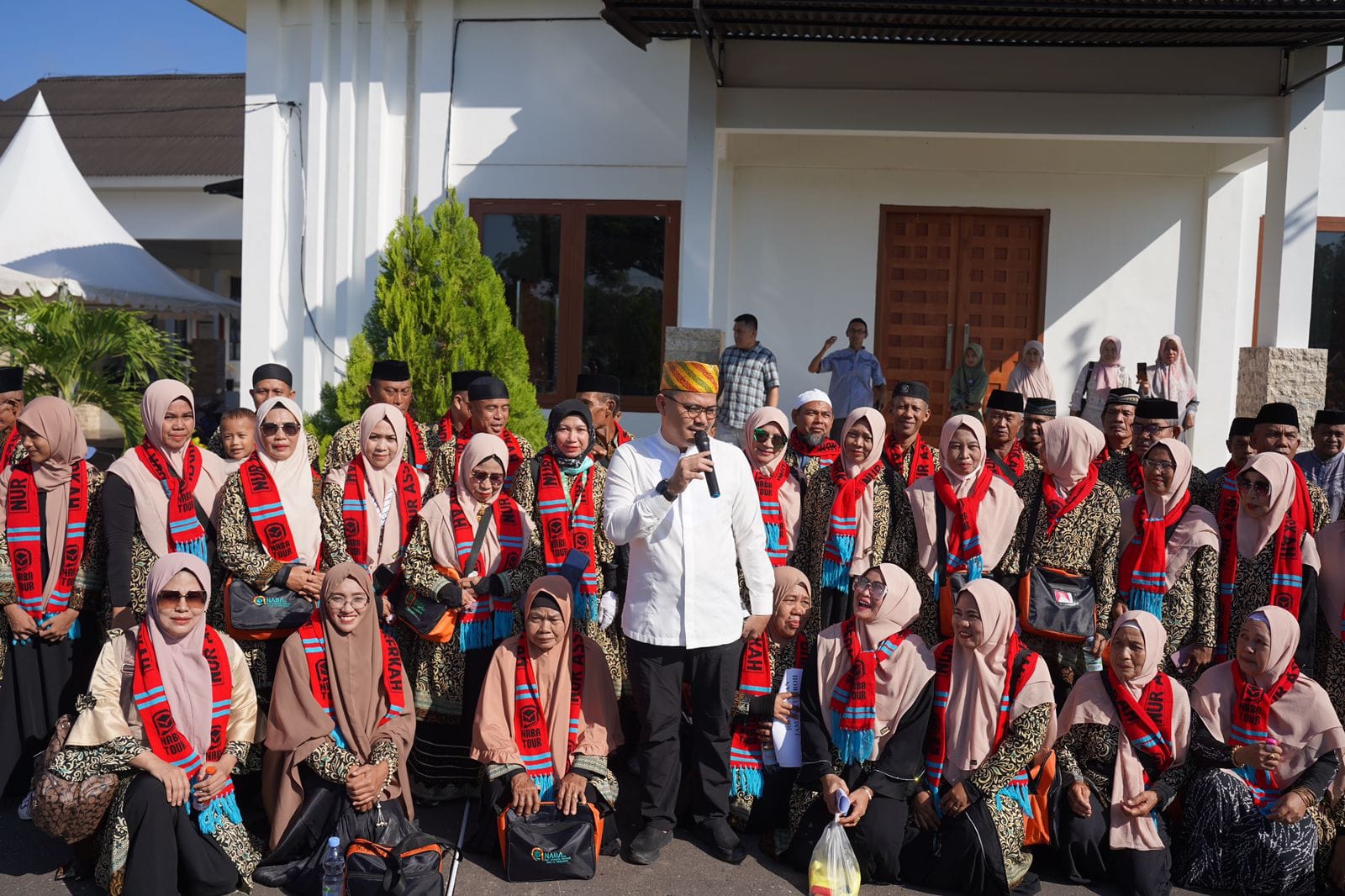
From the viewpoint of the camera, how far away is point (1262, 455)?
4.82 m

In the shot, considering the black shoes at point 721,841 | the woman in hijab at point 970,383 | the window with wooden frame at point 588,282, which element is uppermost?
the window with wooden frame at point 588,282

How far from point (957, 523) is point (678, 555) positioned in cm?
138

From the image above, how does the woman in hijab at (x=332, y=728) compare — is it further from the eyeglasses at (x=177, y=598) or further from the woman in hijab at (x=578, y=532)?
the woman in hijab at (x=578, y=532)

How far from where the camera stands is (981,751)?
4148 mm

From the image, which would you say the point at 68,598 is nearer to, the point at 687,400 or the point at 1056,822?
the point at 687,400

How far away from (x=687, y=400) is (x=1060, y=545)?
1.82m

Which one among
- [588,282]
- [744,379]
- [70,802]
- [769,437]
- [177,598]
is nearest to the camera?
[70,802]

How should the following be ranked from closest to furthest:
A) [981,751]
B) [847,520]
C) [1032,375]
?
[981,751]
[847,520]
[1032,375]

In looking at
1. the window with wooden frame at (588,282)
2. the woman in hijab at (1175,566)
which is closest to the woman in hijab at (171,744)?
the woman in hijab at (1175,566)

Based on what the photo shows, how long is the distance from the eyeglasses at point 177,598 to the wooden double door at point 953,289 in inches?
289

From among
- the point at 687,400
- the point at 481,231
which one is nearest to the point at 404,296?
the point at 481,231

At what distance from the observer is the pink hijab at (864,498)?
4.92 meters

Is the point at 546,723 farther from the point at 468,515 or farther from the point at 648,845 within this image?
the point at 468,515

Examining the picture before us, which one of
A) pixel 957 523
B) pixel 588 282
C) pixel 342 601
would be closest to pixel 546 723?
pixel 342 601
